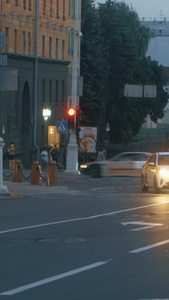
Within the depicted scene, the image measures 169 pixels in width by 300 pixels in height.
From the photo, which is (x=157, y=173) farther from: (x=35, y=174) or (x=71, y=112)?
(x=71, y=112)

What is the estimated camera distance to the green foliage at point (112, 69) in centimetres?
8300

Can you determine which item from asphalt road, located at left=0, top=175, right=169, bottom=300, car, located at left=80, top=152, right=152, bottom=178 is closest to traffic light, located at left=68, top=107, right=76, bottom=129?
car, located at left=80, top=152, right=152, bottom=178

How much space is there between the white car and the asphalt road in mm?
6440

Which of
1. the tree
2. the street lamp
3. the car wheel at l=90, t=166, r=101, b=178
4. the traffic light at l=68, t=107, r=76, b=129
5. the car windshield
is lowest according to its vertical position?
the car wheel at l=90, t=166, r=101, b=178

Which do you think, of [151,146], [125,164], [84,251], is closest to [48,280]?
[84,251]

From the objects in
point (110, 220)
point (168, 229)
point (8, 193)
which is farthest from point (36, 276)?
point (8, 193)

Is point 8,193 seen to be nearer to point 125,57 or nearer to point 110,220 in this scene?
point 110,220

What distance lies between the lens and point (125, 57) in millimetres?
92438

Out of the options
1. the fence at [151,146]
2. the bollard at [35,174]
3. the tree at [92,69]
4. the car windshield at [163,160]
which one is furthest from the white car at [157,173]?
the tree at [92,69]

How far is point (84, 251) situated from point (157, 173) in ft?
57.0

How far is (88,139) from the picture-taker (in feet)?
181

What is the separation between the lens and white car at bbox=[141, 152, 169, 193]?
3044 cm

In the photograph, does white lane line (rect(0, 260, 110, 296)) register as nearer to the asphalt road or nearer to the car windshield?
the asphalt road

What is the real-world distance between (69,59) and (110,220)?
172ft
